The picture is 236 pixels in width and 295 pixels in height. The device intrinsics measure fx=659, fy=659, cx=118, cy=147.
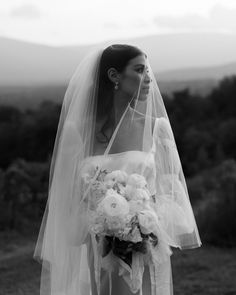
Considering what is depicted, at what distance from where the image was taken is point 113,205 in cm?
306

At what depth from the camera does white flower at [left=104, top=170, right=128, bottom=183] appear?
3.16 metres

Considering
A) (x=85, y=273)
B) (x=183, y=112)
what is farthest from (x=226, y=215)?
(x=85, y=273)

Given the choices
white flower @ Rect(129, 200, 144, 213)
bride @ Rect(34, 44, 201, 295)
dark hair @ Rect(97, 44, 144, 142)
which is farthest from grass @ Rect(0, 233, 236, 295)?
white flower @ Rect(129, 200, 144, 213)

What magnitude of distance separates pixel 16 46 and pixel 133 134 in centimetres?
421

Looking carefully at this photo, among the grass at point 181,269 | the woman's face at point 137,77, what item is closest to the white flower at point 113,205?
the woman's face at point 137,77

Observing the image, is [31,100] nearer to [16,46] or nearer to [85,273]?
[16,46]

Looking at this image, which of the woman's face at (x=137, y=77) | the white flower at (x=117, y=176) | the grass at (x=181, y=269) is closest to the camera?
the white flower at (x=117, y=176)

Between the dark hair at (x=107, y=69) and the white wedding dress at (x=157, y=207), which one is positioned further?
the dark hair at (x=107, y=69)

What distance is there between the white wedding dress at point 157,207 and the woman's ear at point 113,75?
1.05ft

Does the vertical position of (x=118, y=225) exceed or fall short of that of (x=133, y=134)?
it falls short

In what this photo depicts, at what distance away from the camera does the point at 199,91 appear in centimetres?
855

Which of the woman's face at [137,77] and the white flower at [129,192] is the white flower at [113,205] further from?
the woman's face at [137,77]

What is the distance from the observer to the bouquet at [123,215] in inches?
120

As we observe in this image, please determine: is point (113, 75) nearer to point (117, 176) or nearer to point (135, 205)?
point (117, 176)
